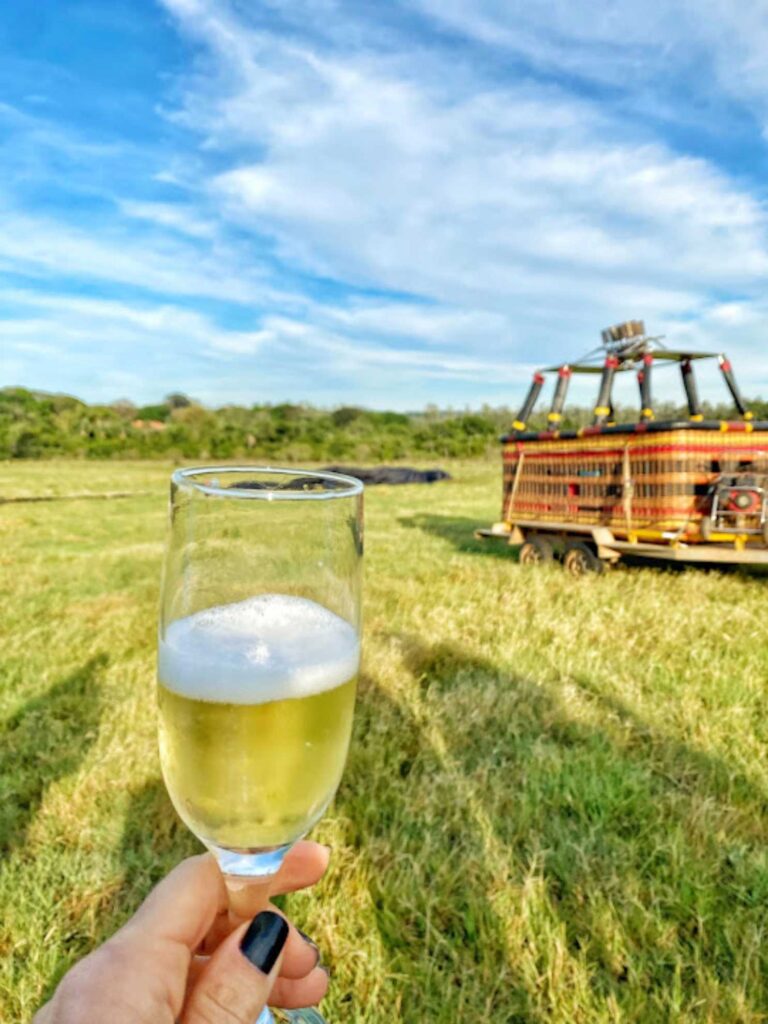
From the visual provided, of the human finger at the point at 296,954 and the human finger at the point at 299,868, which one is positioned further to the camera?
the human finger at the point at 299,868

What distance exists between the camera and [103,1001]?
870mm

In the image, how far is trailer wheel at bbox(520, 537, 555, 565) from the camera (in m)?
7.41

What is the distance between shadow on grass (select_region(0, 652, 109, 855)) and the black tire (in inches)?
195

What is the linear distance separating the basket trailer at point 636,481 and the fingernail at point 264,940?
5592 millimetres

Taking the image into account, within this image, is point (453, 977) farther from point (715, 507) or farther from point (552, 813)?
point (715, 507)

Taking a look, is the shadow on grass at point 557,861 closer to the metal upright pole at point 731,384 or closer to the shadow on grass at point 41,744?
the shadow on grass at point 41,744

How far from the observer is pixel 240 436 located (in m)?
37.6

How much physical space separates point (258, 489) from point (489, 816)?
197 centimetres

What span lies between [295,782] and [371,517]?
12900 millimetres

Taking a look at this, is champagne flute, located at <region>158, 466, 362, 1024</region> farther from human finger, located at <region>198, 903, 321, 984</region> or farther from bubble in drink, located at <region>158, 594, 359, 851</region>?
human finger, located at <region>198, 903, 321, 984</region>

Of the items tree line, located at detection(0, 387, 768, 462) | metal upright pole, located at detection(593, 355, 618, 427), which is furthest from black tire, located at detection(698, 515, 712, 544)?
tree line, located at detection(0, 387, 768, 462)

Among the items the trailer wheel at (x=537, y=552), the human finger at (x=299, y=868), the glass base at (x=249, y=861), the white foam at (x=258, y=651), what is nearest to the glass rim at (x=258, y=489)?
the white foam at (x=258, y=651)

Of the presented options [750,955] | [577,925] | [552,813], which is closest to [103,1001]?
[577,925]

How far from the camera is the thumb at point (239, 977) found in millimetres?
942
